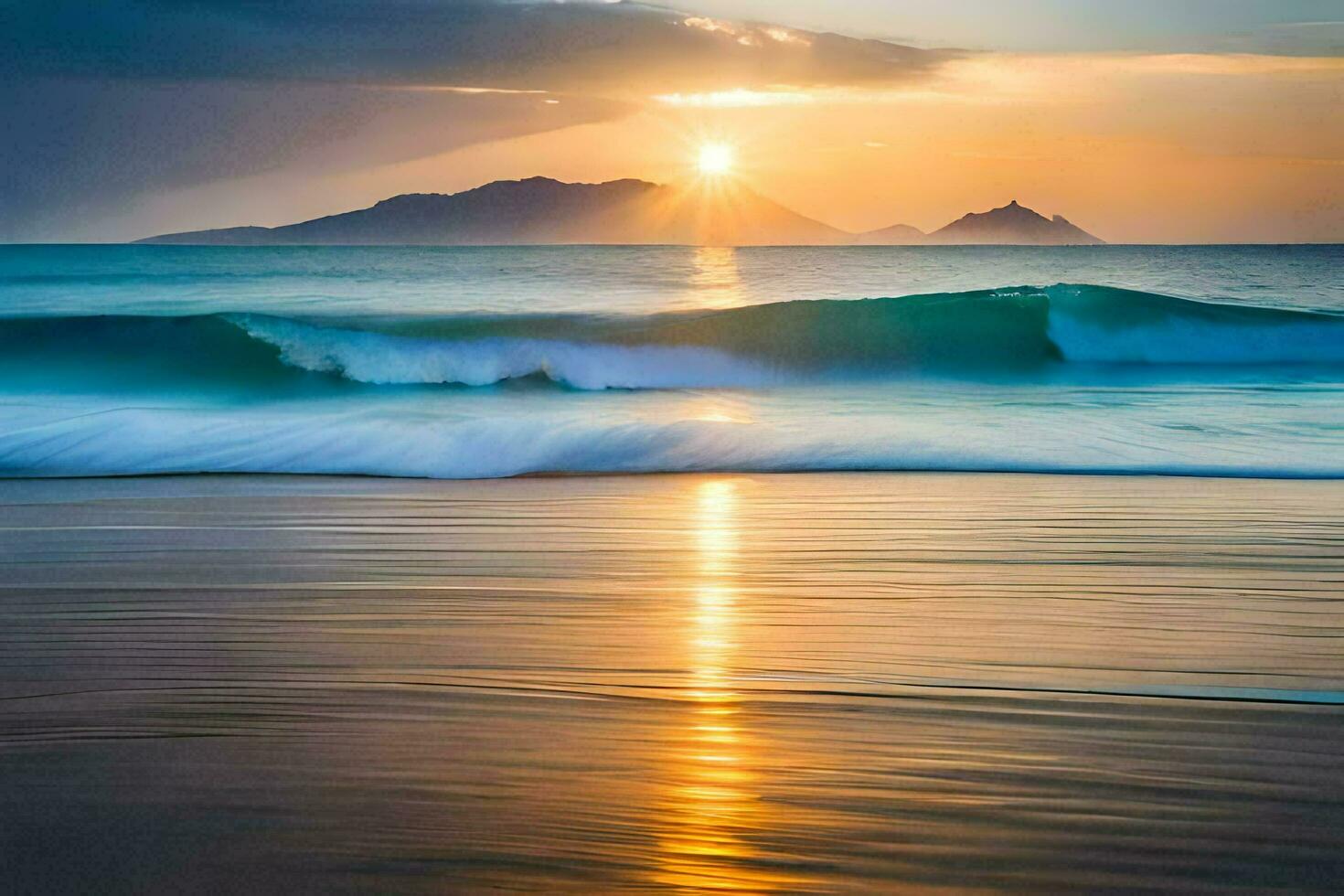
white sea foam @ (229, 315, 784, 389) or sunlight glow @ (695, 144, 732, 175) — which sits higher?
sunlight glow @ (695, 144, 732, 175)

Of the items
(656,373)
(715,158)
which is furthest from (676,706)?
(715,158)

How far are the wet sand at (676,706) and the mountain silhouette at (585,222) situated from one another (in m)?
16.2

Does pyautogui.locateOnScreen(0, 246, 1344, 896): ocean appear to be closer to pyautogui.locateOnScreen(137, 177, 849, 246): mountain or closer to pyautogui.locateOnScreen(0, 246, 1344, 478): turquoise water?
pyautogui.locateOnScreen(0, 246, 1344, 478): turquoise water

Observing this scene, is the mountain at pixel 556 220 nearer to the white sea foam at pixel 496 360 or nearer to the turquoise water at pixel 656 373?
the turquoise water at pixel 656 373

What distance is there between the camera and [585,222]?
30391 millimetres

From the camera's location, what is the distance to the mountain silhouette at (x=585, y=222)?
22016 millimetres

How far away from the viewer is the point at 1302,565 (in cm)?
367

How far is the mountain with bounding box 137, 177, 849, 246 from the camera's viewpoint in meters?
21.9

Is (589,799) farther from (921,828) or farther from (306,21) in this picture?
(306,21)

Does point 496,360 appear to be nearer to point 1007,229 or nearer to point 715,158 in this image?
point 715,158

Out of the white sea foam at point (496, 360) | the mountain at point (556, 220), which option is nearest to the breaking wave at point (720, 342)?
the white sea foam at point (496, 360)

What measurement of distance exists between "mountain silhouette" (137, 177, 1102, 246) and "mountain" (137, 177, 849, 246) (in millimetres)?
31

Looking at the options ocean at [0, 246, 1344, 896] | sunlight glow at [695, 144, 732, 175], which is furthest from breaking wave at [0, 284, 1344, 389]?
sunlight glow at [695, 144, 732, 175]

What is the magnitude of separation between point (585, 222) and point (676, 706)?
28.8 metres
